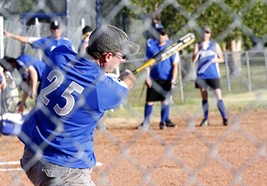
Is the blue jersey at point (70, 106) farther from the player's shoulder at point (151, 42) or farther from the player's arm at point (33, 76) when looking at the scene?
the player's shoulder at point (151, 42)

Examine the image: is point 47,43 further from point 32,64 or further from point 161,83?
point 161,83

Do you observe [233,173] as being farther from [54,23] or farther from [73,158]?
[54,23]

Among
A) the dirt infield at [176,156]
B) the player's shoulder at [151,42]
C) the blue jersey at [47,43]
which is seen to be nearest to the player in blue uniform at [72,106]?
the dirt infield at [176,156]

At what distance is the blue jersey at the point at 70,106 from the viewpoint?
163 inches

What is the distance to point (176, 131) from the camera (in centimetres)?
1192

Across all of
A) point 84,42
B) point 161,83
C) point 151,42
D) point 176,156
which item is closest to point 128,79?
point 84,42

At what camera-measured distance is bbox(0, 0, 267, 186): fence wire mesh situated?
7230mm

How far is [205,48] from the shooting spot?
12156 millimetres

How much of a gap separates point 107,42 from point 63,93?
15.1 inches

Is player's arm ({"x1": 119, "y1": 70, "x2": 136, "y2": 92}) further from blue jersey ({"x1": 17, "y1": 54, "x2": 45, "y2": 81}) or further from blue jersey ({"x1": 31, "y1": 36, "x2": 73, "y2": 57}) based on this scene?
blue jersey ({"x1": 17, "y1": 54, "x2": 45, "y2": 81})

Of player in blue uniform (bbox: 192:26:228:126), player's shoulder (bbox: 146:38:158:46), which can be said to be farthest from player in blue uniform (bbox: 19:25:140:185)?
player in blue uniform (bbox: 192:26:228:126)

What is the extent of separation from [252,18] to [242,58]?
9.56 feet

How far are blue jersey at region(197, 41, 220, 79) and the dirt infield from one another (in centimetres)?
89

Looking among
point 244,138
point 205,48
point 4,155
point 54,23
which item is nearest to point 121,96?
point 4,155
